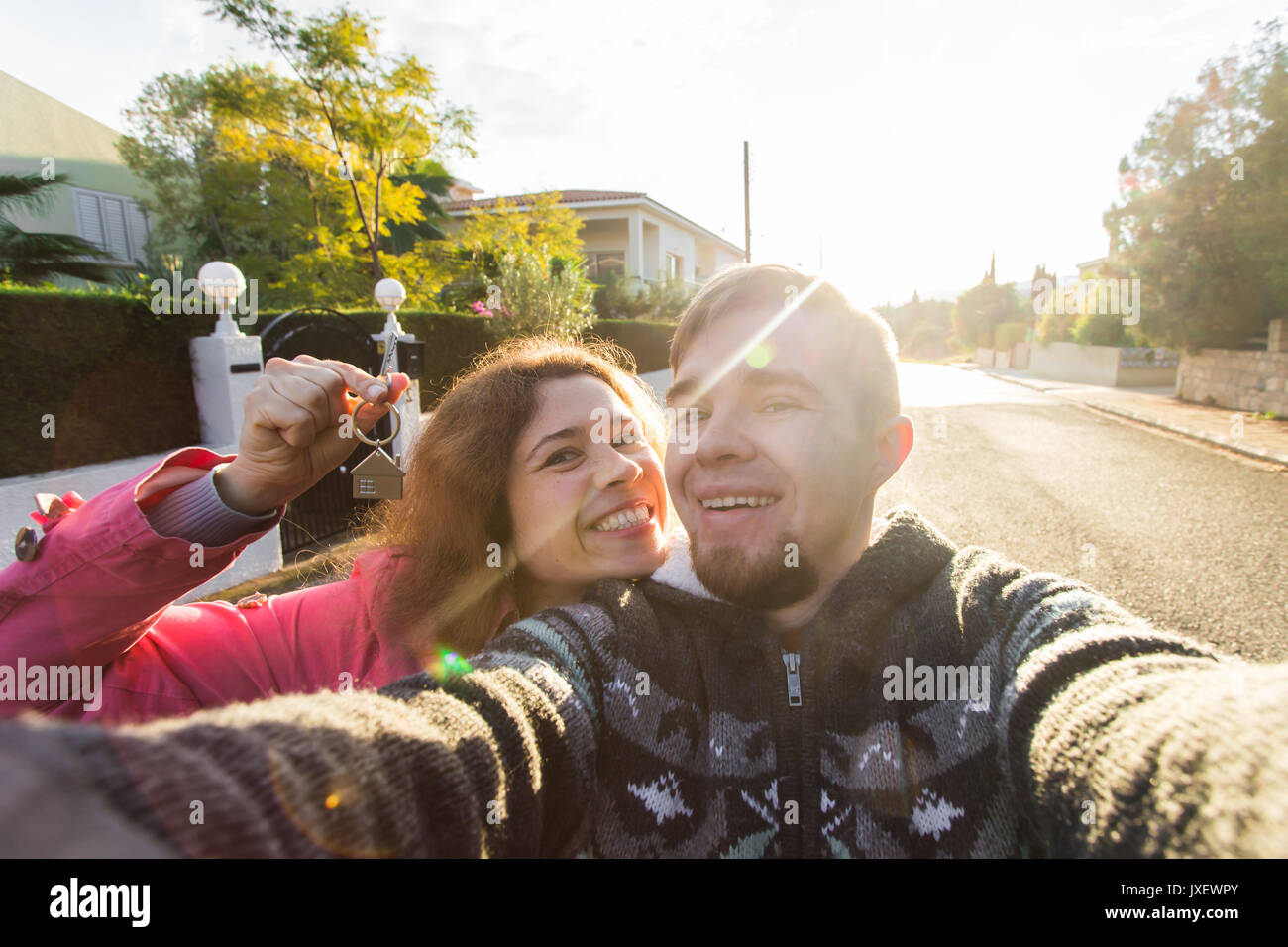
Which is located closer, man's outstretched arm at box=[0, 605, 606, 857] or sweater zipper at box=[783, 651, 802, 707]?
man's outstretched arm at box=[0, 605, 606, 857]

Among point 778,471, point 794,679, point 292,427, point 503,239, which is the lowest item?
point 794,679

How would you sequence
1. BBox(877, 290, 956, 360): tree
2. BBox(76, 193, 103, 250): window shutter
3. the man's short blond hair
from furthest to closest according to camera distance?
1. BBox(877, 290, 956, 360): tree
2. BBox(76, 193, 103, 250): window shutter
3. the man's short blond hair

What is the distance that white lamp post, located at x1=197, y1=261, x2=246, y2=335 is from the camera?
519cm

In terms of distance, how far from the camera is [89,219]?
21.5 metres

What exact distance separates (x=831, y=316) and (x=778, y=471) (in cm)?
52

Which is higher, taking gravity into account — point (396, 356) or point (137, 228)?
Result: point (137, 228)

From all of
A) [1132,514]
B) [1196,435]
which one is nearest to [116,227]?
[1132,514]

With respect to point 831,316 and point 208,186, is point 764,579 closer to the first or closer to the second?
point 831,316

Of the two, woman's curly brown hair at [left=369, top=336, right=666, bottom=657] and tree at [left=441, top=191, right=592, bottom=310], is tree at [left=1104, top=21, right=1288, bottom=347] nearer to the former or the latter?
tree at [left=441, top=191, right=592, bottom=310]

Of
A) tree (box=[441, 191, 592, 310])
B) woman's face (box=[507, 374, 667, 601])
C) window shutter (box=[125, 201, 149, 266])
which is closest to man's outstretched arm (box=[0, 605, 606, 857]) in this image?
woman's face (box=[507, 374, 667, 601])

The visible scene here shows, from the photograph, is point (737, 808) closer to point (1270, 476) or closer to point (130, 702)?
point (130, 702)

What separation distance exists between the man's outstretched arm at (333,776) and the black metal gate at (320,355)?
5.25 m
